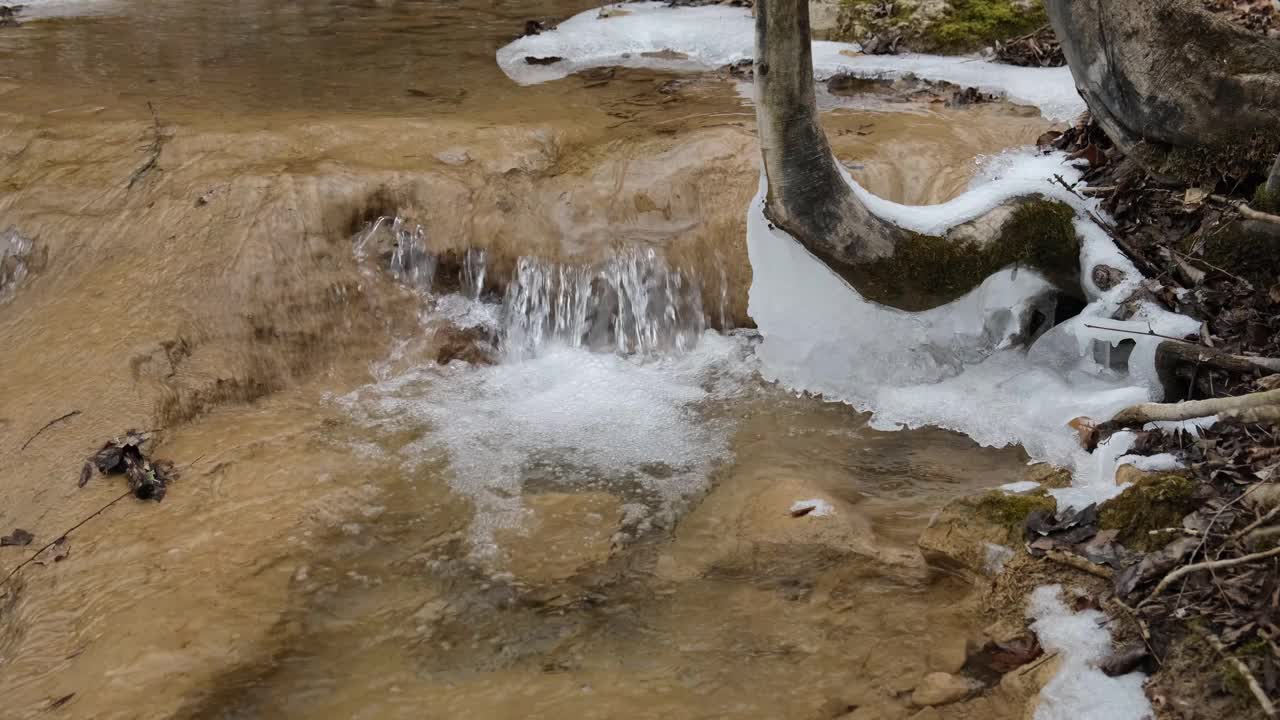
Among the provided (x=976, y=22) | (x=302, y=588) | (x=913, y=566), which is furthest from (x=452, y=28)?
(x=913, y=566)

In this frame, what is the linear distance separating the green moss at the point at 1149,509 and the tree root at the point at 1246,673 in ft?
1.55

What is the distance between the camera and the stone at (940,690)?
10.2 ft

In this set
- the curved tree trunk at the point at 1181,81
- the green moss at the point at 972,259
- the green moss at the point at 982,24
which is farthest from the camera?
the green moss at the point at 982,24

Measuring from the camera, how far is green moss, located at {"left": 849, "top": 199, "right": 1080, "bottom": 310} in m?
4.90

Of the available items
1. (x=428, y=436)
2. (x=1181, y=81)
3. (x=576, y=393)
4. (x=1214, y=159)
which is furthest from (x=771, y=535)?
(x=1181, y=81)

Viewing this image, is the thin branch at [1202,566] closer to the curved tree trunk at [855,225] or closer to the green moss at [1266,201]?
the green moss at [1266,201]

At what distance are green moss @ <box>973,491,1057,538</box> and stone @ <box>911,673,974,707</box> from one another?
58cm

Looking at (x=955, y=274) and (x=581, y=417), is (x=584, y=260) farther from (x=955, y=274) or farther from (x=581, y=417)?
(x=955, y=274)

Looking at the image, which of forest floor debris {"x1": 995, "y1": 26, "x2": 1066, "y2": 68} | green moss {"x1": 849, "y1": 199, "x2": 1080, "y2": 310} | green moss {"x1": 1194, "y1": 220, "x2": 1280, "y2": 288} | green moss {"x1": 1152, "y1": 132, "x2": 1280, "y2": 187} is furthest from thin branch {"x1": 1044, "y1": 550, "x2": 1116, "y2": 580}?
forest floor debris {"x1": 995, "y1": 26, "x2": 1066, "y2": 68}

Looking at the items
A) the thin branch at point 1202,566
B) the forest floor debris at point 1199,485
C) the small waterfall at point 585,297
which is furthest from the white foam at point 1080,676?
the small waterfall at point 585,297

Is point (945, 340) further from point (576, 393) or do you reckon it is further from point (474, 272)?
point (474, 272)

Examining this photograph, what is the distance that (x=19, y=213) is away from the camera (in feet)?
19.2

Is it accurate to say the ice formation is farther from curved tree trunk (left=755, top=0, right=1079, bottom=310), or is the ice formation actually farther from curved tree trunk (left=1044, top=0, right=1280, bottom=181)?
curved tree trunk (left=1044, top=0, right=1280, bottom=181)

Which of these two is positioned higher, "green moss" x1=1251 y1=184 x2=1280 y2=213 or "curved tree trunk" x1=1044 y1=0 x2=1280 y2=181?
"curved tree trunk" x1=1044 y1=0 x2=1280 y2=181
